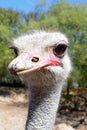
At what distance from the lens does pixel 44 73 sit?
2.34 m

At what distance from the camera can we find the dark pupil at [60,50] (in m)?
2.36

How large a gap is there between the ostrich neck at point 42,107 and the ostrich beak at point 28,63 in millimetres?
157

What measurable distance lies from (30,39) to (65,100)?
1571 centimetres

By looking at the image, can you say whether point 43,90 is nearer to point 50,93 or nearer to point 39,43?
point 50,93

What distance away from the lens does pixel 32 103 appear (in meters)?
2.45

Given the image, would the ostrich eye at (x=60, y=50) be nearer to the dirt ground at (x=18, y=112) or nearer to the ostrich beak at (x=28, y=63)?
the ostrich beak at (x=28, y=63)

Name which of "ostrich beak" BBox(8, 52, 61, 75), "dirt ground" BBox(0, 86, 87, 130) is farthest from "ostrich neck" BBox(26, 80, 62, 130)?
"dirt ground" BBox(0, 86, 87, 130)

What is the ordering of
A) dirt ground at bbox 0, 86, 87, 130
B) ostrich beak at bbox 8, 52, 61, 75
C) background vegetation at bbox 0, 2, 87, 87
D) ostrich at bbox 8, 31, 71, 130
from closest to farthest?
1. ostrich beak at bbox 8, 52, 61, 75
2. ostrich at bbox 8, 31, 71, 130
3. dirt ground at bbox 0, 86, 87, 130
4. background vegetation at bbox 0, 2, 87, 87

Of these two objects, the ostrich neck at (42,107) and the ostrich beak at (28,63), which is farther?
the ostrich neck at (42,107)

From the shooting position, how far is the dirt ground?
1295 cm

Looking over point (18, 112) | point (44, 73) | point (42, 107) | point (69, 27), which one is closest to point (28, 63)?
point (44, 73)

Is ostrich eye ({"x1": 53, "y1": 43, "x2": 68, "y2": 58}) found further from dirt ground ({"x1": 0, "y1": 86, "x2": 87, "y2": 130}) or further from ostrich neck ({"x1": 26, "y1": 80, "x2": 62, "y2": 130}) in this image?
dirt ground ({"x1": 0, "y1": 86, "x2": 87, "y2": 130})

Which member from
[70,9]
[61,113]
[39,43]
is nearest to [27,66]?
[39,43]

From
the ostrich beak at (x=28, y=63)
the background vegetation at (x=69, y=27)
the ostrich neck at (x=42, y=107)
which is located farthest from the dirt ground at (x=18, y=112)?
the ostrich beak at (x=28, y=63)
